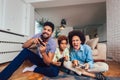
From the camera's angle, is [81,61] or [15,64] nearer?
[15,64]

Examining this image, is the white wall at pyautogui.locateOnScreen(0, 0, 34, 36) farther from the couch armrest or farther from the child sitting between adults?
the couch armrest

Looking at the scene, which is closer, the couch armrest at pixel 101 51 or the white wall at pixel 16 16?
the white wall at pixel 16 16

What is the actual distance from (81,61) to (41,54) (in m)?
0.64

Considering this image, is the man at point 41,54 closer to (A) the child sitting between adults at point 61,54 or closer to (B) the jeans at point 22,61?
(B) the jeans at point 22,61

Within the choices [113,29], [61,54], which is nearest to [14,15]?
[61,54]

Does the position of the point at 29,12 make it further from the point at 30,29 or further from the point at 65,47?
the point at 65,47

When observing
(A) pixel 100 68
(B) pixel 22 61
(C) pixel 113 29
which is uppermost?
(C) pixel 113 29

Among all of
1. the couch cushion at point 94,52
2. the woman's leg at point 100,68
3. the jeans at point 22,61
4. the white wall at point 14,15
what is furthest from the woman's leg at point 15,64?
the couch cushion at point 94,52

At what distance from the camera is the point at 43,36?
1842 mm

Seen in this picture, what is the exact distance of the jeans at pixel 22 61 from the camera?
1.54m

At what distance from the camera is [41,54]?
5.85 feet

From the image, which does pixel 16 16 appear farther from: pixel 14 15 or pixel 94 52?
pixel 94 52

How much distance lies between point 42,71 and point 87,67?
1.98 ft

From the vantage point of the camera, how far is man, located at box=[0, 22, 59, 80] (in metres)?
1.63
